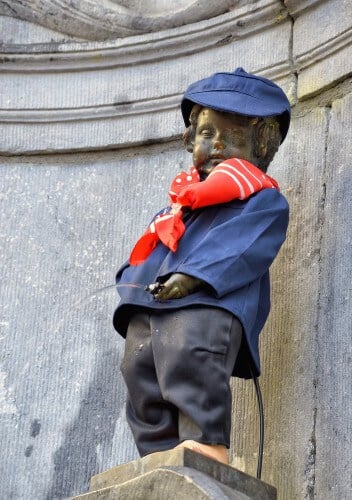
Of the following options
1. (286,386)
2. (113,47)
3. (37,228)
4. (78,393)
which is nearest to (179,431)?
(286,386)

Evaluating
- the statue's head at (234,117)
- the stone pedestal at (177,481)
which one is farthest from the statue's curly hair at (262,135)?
the stone pedestal at (177,481)

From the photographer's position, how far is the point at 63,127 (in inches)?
146

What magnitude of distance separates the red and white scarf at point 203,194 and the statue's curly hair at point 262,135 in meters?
0.08

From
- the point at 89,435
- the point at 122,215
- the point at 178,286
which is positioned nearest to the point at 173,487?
the point at 178,286

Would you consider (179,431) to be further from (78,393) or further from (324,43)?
(324,43)

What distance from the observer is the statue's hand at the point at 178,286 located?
282cm

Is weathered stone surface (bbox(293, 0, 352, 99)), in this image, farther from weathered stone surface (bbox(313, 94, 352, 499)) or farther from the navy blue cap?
the navy blue cap

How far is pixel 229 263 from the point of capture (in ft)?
9.34

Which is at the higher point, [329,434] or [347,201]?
[347,201]

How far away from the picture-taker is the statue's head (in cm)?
306

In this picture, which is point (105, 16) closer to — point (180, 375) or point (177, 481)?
point (180, 375)

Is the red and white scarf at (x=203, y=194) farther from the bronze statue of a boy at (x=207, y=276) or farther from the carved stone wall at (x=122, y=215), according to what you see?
the carved stone wall at (x=122, y=215)

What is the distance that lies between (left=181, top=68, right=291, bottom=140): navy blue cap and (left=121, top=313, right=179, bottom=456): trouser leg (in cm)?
48

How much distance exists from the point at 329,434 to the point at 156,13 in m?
1.30
